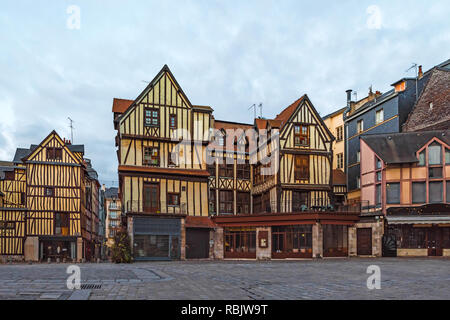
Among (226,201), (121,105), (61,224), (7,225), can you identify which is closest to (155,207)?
(226,201)

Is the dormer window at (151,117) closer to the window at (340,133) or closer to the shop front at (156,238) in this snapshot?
the shop front at (156,238)

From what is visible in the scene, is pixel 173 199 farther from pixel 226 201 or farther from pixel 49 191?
pixel 49 191

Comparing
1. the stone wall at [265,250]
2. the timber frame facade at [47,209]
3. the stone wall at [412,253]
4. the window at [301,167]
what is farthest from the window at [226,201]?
the stone wall at [412,253]

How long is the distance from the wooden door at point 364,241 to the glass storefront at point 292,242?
3210 mm

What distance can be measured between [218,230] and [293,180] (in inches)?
233

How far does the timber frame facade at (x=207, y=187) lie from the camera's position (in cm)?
2802

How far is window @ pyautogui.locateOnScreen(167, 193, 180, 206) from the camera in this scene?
2892 cm

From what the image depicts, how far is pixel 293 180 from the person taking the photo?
31.2 metres

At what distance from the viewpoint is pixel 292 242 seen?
28.2 m

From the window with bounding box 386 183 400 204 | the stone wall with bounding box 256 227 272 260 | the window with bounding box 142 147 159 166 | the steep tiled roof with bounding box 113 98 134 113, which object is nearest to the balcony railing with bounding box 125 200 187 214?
the window with bounding box 142 147 159 166

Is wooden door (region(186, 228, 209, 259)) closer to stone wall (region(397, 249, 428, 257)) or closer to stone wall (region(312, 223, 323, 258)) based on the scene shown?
stone wall (region(312, 223, 323, 258))

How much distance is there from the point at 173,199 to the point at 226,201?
17.8 ft
